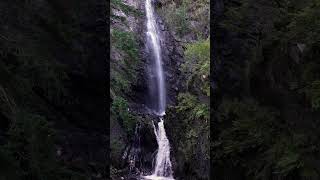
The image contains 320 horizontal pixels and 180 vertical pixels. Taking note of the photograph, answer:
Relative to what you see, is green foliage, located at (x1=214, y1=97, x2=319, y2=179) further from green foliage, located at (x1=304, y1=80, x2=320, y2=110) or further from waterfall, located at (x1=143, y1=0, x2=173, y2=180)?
waterfall, located at (x1=143, y1=0, x2=173, y2=180)

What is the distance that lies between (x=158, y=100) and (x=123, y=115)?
3910mm

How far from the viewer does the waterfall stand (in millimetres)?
13062

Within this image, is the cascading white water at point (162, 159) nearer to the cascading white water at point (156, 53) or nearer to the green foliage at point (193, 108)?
the green foliage at point (193, 108)

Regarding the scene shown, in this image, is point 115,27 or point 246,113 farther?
point 115,27

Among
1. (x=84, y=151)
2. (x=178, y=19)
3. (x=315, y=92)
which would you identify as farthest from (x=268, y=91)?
(x=178, y=19)

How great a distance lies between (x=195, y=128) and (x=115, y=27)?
256 inches

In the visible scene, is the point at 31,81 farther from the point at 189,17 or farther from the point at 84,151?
the point at 189,17

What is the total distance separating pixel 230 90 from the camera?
646 cm

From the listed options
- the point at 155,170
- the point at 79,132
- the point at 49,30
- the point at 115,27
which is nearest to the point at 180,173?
the point at 155,170

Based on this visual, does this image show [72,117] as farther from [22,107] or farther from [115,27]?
[115,27]

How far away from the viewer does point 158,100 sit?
17141 millimetres

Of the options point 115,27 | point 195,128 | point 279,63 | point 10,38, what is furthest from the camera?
point 115,27

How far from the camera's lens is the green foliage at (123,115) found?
13289 mm

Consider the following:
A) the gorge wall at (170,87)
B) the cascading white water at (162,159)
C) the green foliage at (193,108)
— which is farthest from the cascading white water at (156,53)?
the green foliage at (193,108)
